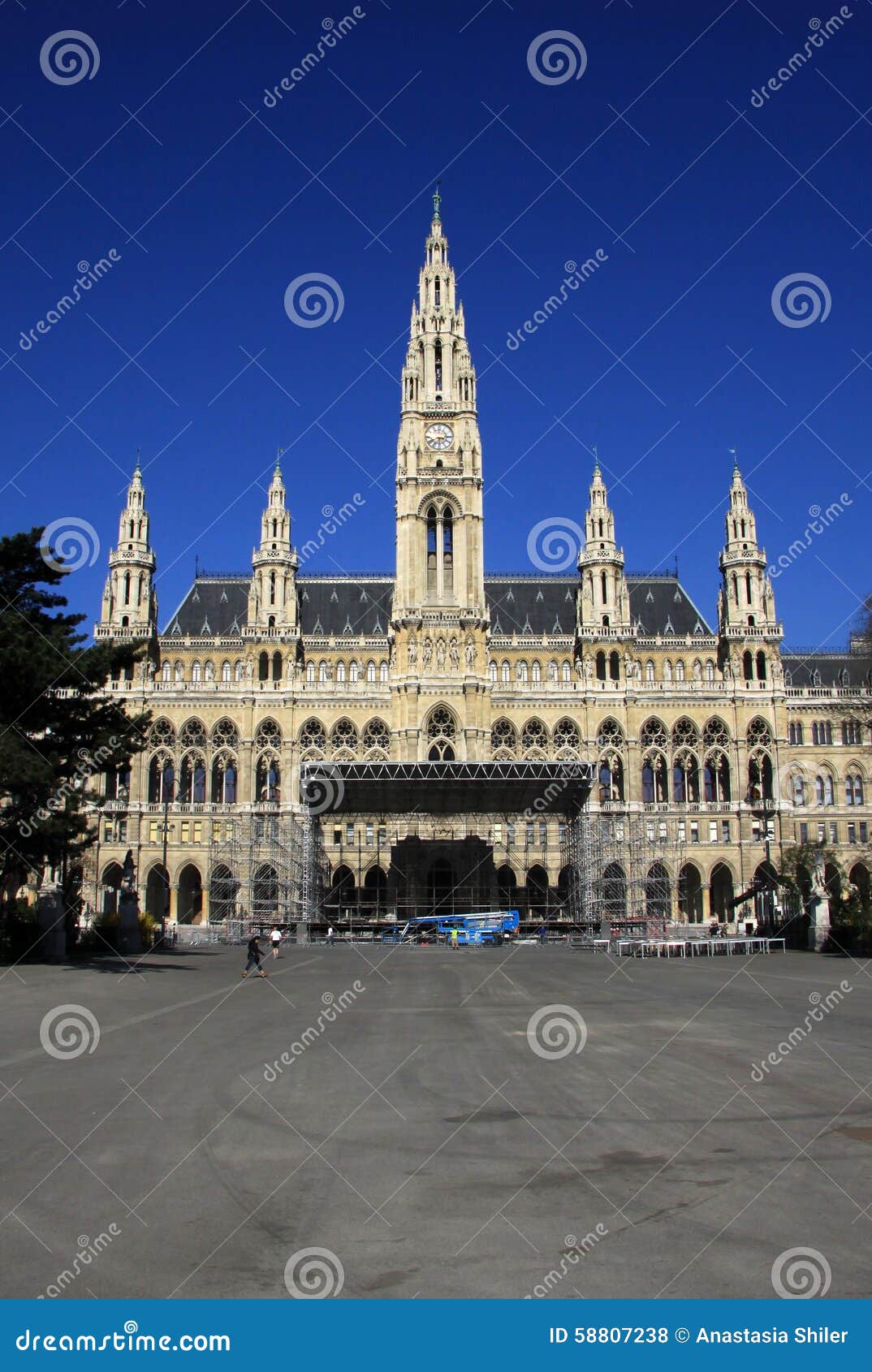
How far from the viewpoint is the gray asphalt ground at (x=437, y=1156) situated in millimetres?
7215

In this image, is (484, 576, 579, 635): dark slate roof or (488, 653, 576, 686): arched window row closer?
(488, 653, 576, 686): arched window row

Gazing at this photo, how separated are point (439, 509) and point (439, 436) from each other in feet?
19.6

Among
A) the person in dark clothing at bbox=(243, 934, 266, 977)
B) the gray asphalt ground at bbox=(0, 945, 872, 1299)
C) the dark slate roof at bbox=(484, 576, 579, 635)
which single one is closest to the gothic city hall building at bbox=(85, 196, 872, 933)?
the dark slate roof at bbox=(484, 576, 579, 635)

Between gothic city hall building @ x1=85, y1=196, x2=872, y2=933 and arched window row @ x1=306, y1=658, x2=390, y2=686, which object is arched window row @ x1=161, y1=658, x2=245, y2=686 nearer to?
gothic city hall building @ x1=85, y1=196, x2=872, y2=933

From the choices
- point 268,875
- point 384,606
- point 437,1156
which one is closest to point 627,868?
point 268,875

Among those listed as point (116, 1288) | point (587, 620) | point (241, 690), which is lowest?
point (116, 1288)

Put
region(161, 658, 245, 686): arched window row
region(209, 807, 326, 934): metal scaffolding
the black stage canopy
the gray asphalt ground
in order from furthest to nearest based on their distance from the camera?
1. region(161, 658, 245, 686): arched window row
2. region(209, 807, 326, 934): metal scaffolding
3. the black stage canopy
4. the gray asphalt ground

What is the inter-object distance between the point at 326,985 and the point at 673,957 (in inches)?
908

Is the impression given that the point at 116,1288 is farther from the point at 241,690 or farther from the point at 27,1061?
the point at 241,690

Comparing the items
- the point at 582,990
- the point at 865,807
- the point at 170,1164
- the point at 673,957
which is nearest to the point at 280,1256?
the point at 170,1164

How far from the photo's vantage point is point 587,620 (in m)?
83.8

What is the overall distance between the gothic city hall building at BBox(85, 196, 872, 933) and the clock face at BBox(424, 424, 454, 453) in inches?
6.3

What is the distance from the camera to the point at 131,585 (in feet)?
283

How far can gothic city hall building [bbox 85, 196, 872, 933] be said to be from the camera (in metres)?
78.3
